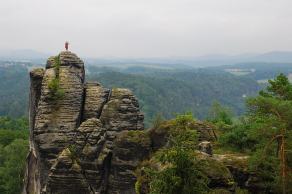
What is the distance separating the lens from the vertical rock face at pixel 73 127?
115 ft

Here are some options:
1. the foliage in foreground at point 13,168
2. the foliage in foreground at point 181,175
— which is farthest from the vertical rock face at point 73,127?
the foliage in foreground at point 13,168

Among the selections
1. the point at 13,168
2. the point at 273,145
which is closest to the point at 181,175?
the point at 273,145

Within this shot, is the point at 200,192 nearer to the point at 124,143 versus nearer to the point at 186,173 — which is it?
the point at 186,173

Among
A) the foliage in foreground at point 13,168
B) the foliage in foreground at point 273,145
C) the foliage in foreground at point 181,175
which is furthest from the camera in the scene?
the foliage in foreground at point 13,168

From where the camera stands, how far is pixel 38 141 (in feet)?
122

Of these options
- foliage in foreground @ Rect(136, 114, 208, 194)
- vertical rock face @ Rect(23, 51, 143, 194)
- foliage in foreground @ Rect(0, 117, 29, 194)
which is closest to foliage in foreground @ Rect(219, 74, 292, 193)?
foliage in foreground @ Rect(136, 114, 208, 194)

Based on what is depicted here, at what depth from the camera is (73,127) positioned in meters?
38.1

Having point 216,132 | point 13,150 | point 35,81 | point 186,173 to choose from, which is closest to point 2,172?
point 13,150

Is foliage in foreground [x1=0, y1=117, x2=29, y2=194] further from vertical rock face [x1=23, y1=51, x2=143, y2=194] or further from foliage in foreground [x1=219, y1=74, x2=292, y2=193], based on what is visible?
foliage in foreground [x1=219, y1=74, x2=292, y2=193]

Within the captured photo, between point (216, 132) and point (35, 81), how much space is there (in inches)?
706

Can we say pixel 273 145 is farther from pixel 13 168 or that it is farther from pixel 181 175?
pixel 13 168

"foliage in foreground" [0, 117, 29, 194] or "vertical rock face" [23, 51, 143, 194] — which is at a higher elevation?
"vertical rock face" [23, 51, 143, 194]

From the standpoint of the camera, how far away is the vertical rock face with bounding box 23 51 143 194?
35.2m

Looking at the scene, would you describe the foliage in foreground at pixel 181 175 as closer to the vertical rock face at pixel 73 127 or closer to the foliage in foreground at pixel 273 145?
the foliage in foreground at pixel 273 145
